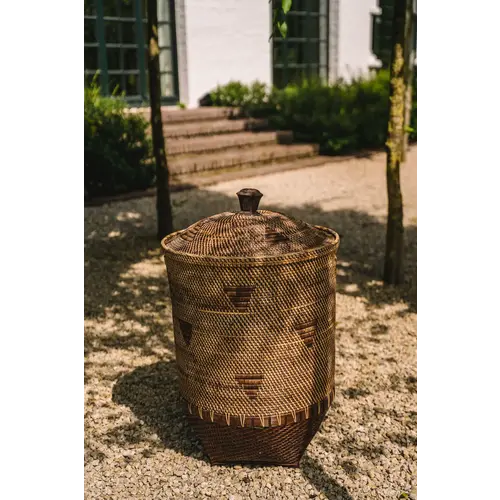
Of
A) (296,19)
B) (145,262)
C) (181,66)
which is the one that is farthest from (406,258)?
(296,19)

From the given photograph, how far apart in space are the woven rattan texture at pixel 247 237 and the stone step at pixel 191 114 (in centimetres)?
903

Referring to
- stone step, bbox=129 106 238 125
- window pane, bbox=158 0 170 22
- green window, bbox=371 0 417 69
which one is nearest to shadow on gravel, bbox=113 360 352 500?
stone step, bbox=129 106 238 125

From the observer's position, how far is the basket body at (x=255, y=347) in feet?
10.3

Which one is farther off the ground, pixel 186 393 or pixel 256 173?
pixel 256 173

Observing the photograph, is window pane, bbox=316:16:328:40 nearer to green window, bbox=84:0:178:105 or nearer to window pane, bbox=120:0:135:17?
green window, bbox=84:0:178:105

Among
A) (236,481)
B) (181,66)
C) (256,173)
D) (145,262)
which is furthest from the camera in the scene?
(181,66)

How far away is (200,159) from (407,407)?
7.84 meters

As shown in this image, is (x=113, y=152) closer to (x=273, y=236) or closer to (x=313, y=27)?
(x=273, y=236)

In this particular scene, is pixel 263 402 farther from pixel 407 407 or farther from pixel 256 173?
pixel 256 173

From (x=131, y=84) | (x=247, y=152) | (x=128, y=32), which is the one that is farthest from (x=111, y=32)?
(x=247, y=152)

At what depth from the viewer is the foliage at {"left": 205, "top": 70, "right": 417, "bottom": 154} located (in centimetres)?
1305

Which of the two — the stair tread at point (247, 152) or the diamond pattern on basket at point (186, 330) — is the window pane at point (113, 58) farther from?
the diamond pattern on basket at point (186, 330)

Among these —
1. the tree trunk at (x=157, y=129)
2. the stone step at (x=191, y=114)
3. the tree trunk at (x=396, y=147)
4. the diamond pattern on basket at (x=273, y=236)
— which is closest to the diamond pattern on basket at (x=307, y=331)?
the diamond pattern on basket at (x=273, y=236)

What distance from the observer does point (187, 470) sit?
11.6 feet
